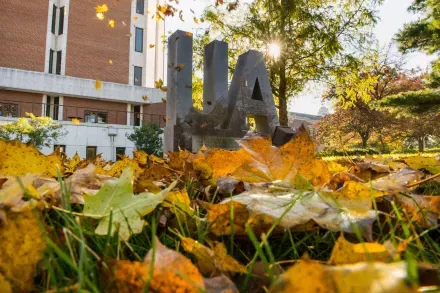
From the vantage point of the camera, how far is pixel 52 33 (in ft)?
76.3

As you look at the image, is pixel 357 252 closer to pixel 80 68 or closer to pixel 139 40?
pixel 80 68

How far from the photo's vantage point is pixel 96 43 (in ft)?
80.4

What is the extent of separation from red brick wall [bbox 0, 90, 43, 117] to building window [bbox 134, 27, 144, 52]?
Result: 7.42 m

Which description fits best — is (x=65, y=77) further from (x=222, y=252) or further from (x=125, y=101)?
(x=222, y=252)

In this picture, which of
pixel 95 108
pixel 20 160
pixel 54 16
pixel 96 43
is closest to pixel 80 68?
pixel 96 43

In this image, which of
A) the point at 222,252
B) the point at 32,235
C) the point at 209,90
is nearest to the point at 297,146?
the point at 222,252

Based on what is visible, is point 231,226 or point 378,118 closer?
point 231,226

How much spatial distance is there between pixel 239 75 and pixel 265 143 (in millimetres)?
6633

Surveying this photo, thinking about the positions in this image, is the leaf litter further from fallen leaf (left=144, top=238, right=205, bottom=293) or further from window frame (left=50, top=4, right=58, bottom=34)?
window frame (left=50, top=4, right=58, bottom=34)

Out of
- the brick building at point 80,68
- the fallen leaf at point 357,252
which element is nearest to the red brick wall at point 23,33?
the brick building at point 80,68

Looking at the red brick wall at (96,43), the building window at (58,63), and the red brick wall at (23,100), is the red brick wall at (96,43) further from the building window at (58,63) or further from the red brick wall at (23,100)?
the red brick wall at (23,100)

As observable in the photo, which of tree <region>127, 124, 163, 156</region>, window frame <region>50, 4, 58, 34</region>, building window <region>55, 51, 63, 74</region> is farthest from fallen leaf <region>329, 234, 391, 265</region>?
window frame <region>50, 4, 58, 34</region>

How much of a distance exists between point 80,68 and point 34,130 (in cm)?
837

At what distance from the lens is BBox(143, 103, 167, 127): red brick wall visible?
83.6ft
